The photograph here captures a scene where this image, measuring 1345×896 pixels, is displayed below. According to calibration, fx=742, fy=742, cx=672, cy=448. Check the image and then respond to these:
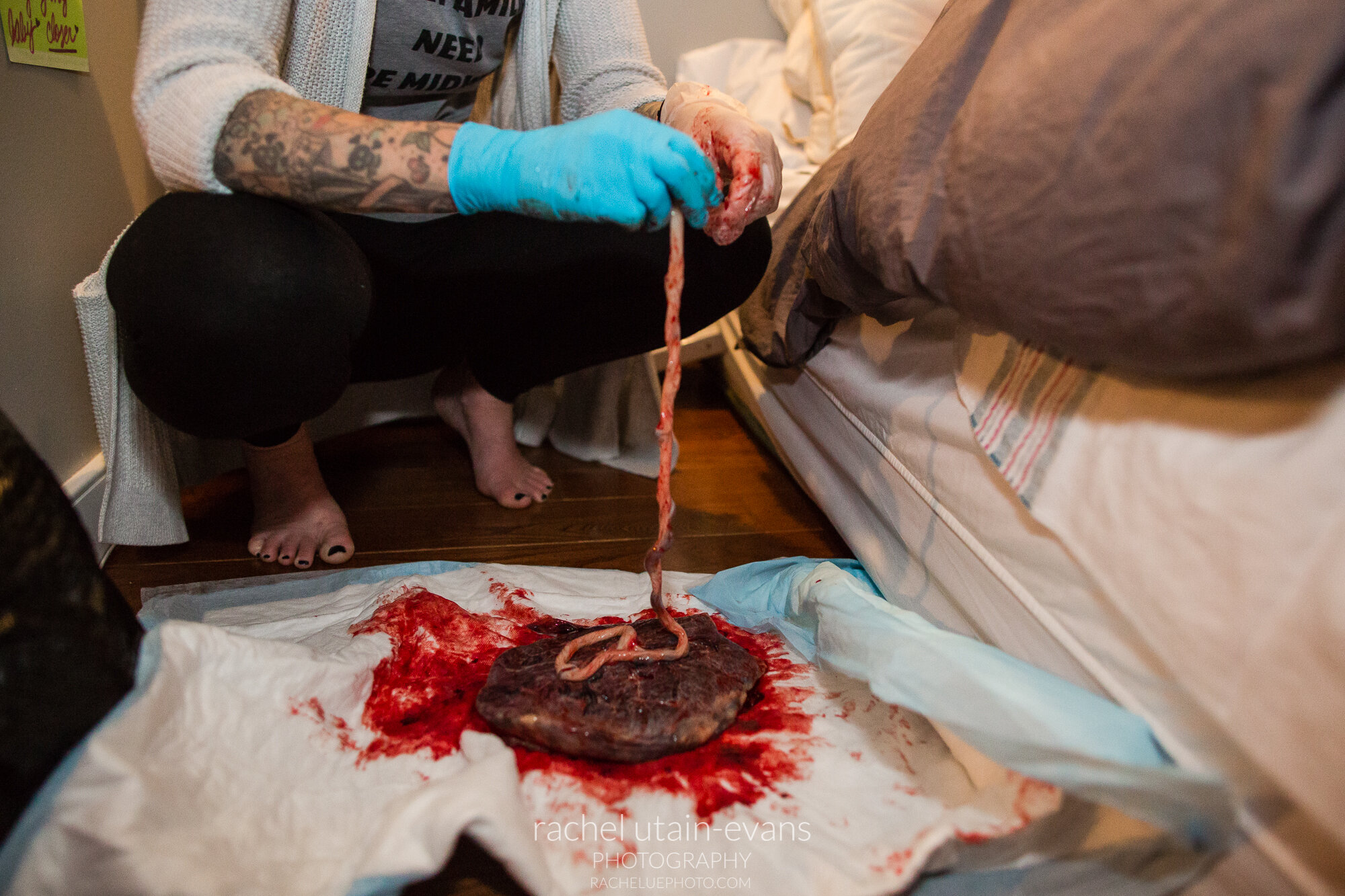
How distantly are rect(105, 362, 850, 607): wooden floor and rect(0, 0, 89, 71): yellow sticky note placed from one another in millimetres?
631

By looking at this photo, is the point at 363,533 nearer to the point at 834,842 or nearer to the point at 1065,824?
the point at 834,842

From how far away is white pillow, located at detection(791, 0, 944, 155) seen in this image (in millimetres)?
1442

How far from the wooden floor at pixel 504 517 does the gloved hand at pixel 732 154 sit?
0.48 m

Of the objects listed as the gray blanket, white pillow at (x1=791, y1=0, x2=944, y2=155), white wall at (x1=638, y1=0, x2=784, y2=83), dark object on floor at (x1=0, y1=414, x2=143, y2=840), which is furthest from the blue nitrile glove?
white wall at (x1=638, y1=0, x2=784, y2=83)

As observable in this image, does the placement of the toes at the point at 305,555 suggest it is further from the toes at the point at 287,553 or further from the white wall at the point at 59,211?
the white wall at the point at 59,211

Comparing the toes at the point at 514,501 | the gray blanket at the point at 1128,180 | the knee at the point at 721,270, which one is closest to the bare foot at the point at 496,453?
the toes at the point at 514,501

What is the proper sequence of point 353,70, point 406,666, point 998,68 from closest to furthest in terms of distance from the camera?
1. point 998,68
2. point 406,666
3. point 353,70

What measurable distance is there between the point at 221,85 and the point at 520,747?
0.69 meters

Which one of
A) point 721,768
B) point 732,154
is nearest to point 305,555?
point 721,768

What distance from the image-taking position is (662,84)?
1.18 meters

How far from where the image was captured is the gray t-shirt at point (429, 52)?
3.19 ft

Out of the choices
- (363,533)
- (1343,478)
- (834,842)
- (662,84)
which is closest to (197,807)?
(834,842)

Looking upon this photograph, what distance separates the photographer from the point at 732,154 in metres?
0.85

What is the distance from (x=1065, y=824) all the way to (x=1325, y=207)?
0.44m
